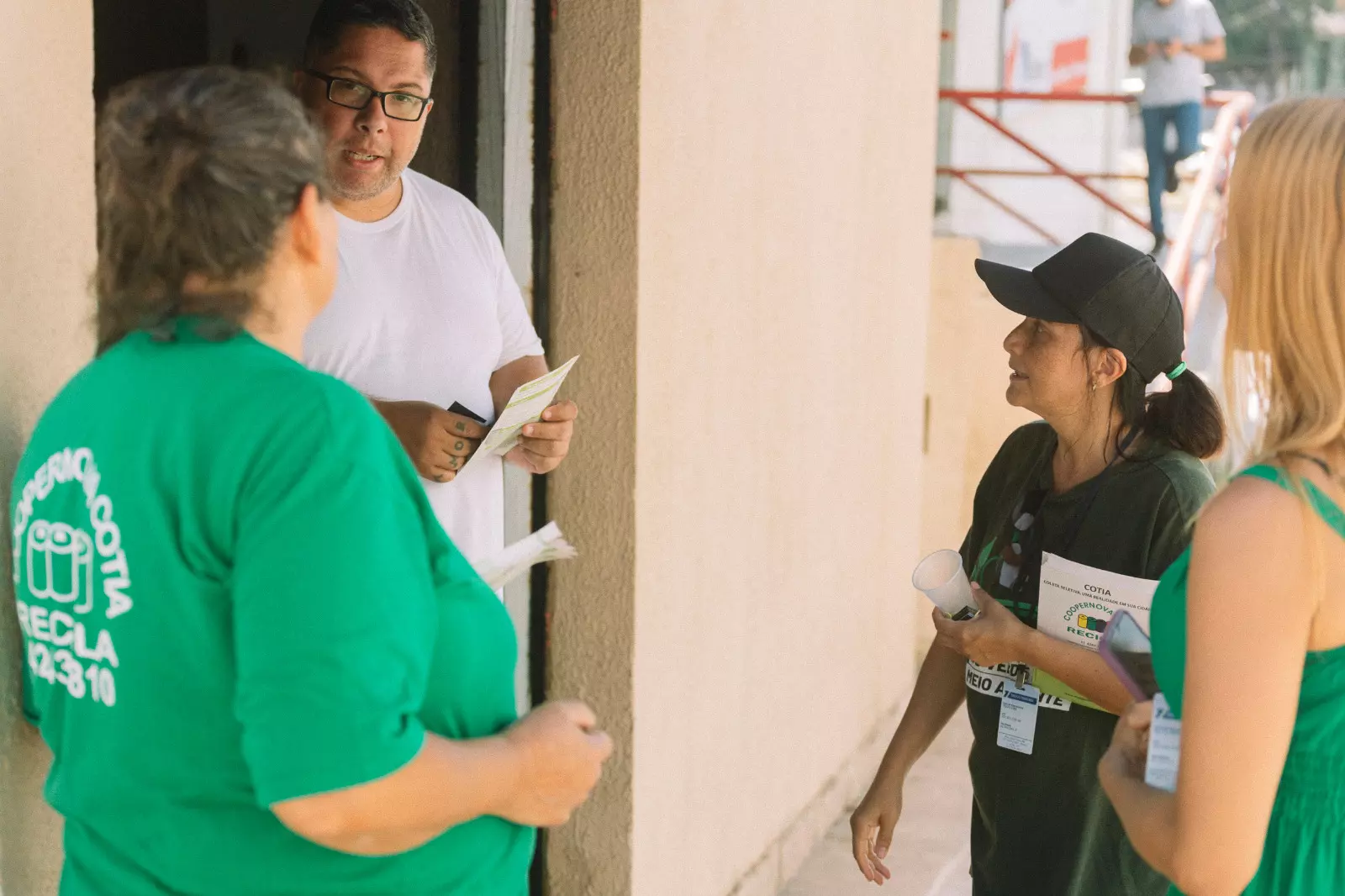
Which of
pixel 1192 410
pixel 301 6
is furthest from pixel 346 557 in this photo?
pixel 301 6

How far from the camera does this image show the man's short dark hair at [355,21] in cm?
262

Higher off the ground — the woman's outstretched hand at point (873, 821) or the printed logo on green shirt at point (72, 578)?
the printed logo on green shirt at point (72, 578)

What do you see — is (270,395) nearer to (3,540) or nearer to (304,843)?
(304,843)

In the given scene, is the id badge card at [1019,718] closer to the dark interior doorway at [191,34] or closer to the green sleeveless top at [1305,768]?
the green sleeveless top at [1305,768]

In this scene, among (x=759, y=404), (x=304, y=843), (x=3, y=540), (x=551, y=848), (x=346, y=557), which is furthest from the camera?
(x=759, y=404)

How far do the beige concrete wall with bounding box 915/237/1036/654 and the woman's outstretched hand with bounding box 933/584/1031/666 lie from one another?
15.7 ft

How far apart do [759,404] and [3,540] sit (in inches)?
103

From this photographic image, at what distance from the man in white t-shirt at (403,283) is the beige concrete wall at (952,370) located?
4751mm

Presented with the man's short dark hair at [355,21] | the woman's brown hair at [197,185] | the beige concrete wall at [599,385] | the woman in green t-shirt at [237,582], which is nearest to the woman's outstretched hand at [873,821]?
the beige concrete wall at [599,385]

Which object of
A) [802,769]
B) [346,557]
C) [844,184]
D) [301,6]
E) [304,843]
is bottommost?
[802,769]

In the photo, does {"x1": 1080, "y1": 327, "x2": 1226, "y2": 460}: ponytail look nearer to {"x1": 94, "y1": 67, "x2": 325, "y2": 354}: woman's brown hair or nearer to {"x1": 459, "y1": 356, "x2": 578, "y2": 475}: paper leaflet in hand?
{"x1": 459, "y1": 356, "x2": 578, "y2": 475}: paper leaflet in hand

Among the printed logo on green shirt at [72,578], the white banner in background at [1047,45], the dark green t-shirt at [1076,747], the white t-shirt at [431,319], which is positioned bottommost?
the dark green t-shirt at [1076,747]

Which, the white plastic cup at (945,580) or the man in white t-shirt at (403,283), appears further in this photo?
the man in white t-shirt at (403,283)

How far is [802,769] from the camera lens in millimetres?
4695
